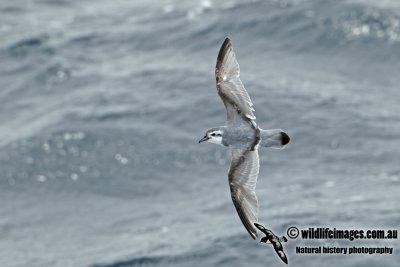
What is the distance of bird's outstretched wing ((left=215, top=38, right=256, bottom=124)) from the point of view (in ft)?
50.4

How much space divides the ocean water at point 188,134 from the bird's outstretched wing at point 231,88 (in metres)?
7.51

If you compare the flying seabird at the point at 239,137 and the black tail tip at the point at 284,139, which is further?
the flying seabird at the point at 239,137

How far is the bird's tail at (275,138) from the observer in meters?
14.5

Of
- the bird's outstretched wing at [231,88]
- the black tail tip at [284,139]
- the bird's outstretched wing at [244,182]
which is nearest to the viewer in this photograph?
the black tail tip at [284,139]

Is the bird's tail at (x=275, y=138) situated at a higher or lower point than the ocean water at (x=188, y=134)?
higher

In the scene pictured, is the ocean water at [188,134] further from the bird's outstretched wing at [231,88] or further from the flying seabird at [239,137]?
the bird's outstretched wing at [231,88]

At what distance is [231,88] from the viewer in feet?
51.0

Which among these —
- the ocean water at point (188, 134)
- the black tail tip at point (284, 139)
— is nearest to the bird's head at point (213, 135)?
the black tail tip at point (284, 139)

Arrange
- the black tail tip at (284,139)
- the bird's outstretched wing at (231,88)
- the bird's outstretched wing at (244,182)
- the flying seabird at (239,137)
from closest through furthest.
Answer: the black tail tip at (284,139), the flying seabird at (239,137), the bird's outstretched wing at (244,182), the bird's outstretched wing at (231,88)

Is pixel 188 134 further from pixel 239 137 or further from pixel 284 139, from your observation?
pixel 284 139

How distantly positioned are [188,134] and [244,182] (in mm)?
12308

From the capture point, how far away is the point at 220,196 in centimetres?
2597

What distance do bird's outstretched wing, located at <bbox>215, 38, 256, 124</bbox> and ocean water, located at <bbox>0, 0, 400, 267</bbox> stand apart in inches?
296

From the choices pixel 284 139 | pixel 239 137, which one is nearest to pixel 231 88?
pixel 239 137
